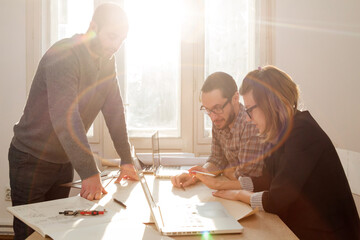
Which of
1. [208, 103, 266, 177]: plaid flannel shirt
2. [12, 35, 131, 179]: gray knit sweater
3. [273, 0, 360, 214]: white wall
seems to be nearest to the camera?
[12, 35, 131, 179]: gray knit sweater

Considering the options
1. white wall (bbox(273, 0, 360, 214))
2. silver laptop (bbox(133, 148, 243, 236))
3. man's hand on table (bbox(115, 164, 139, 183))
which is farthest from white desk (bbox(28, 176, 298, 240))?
white wall (bbox(273, 0, 360, 214))

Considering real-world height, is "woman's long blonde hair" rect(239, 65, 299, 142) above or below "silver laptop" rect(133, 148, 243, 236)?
above

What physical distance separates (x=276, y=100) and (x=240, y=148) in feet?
1.73

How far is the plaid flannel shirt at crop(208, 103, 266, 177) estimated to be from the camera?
5.46 ft

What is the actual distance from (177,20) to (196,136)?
0.96 meters

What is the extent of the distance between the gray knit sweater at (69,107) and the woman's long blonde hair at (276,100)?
2.29 feet

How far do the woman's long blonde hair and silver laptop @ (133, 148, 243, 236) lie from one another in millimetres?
379

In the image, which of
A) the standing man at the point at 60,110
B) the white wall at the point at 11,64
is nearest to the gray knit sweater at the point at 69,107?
the standing man at the point at 60,110

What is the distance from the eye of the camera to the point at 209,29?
278 centimetres

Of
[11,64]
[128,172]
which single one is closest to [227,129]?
[128,172]

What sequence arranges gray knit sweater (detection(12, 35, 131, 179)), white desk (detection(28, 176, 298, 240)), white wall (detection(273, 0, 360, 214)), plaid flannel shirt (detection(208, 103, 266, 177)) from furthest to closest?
1. white wall (detection(273, 0, 360, 214))
2. plaid flannel shirt (detection(208, 103, 266, 177))
3. gray knit sweater (detection(12, 35, 131, 179))
4. white desk (detection(28, 176, 298, 240))

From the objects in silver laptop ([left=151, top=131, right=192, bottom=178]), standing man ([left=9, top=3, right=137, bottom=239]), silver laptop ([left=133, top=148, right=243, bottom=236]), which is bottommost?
silver laptop ([left=151, top=131, right=192, bottom=178])

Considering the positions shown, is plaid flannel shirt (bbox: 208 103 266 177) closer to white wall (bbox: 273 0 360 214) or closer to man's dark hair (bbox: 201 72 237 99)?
man's dark hair (bbox: 201 72 237 99)

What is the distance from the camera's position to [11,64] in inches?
106
